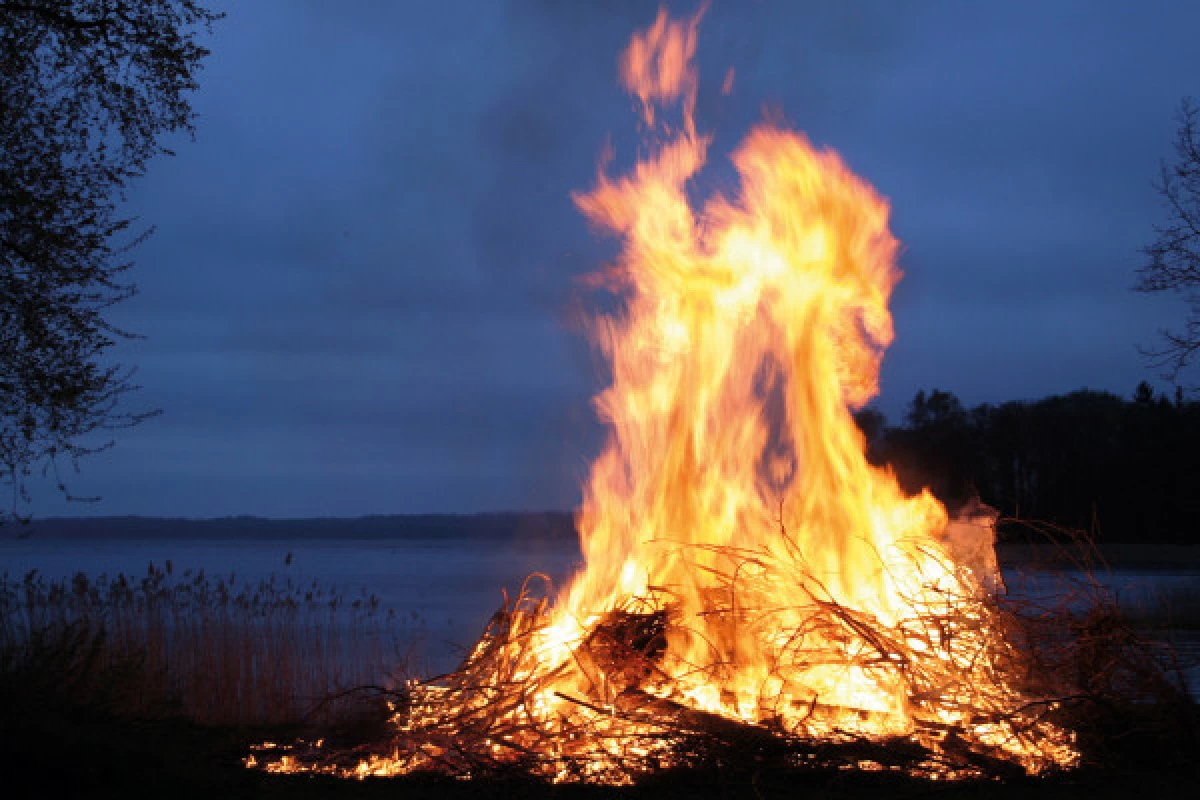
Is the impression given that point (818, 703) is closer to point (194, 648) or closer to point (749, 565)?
point (749, 565)

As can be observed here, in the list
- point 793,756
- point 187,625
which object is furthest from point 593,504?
point 187,625

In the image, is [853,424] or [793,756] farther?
[853,424]

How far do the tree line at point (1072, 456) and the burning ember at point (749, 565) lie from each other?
17.7 metres

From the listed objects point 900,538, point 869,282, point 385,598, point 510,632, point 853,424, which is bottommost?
point 385,598

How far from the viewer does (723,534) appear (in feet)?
24.6

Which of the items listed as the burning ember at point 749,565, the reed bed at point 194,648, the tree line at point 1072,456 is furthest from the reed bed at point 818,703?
the tree line at point 1072,456

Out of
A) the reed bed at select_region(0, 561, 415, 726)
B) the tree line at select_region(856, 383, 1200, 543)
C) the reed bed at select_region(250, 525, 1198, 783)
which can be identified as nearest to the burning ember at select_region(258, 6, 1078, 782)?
the reed bed at select_region(250, 525, 1198, 783)

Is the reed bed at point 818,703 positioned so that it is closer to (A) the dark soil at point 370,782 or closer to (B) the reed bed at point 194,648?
(A) the dark soil at point 370,782

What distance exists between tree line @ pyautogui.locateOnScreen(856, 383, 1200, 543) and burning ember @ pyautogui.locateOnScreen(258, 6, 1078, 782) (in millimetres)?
17699

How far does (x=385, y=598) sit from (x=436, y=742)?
27.2 metres

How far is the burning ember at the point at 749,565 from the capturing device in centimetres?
613

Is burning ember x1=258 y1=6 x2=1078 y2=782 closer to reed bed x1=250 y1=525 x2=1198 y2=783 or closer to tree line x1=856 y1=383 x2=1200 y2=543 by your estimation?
reed bed x1=250 y1=525 x2=1198 y2=783

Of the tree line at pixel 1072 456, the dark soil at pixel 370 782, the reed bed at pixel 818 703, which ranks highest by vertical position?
the tree line at pixel 1072 456

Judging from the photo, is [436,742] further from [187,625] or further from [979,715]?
[187,625]
